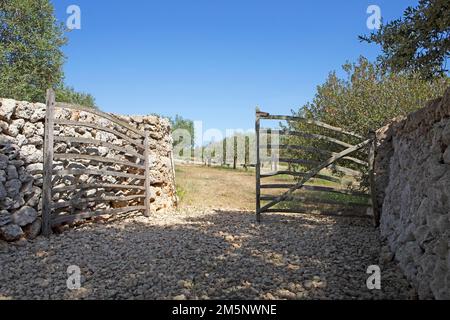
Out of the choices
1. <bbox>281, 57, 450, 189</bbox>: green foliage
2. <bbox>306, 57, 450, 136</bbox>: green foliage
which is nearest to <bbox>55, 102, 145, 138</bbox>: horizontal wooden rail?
<bbox>281, 57, 450, 189</bbox>: green foliage

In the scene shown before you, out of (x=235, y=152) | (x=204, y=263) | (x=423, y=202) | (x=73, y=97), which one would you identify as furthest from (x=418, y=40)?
(x=235, y=152)

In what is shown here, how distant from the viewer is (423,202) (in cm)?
394

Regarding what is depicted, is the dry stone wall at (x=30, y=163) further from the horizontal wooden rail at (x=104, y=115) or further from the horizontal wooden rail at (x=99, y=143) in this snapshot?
the horizontal wooden rail at (x=104, y=115)

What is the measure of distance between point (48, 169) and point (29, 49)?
10998 millimetres

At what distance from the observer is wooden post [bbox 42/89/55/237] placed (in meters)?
5.85

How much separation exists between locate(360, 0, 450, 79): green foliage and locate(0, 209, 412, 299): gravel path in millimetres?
3000

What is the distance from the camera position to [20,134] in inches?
230

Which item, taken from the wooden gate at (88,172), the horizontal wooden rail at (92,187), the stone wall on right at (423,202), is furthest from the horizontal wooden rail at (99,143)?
the stone wall on right at (423,202)

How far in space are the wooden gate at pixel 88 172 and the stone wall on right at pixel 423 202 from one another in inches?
218

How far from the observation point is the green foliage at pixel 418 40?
4594 mm

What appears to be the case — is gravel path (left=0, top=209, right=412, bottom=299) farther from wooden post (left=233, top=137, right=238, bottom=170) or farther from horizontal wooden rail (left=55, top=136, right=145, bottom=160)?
wooden post (left=233, top=137, right=238, bottom=170)
